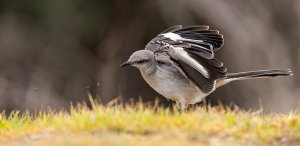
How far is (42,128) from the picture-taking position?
8367mm

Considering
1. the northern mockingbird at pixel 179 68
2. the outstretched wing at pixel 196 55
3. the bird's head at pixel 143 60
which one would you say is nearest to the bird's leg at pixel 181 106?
the northern mockingbird at pixel 179 68

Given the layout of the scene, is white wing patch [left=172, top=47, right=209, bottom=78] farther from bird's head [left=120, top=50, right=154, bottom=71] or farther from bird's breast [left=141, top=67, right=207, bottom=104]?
bird's head [left=120, top=50, right=154, bottom=71]

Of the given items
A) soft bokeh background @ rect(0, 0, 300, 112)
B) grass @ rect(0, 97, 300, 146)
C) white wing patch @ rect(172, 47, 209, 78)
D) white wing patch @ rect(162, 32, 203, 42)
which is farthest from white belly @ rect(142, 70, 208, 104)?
soft bokeh background @ rect(0, 0, 300, 112)

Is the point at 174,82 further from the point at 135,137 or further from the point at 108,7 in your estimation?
the point at 108,7

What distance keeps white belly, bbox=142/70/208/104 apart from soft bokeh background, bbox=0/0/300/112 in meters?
13.3

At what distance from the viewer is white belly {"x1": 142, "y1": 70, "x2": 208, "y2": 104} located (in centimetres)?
1000

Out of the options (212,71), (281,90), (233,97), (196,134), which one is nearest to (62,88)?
(233,97)

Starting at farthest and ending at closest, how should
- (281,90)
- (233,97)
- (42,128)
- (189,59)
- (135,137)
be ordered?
(233,97) < (281,90) < (189,59) < (42,128) < (135,137)

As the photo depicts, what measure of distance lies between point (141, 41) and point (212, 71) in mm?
17790

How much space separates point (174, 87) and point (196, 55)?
0.50 meters

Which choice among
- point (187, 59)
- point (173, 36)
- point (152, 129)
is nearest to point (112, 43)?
point (173, 36)

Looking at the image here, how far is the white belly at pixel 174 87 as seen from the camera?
10.0 m

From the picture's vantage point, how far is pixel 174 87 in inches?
395

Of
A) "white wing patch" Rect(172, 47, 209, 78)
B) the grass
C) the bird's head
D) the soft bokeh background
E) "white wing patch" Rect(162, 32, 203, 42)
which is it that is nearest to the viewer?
the grass
